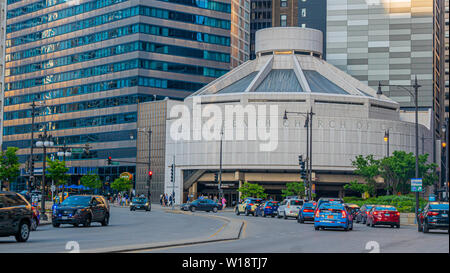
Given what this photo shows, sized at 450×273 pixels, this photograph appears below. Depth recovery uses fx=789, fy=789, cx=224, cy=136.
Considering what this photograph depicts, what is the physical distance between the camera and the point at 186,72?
145 meters

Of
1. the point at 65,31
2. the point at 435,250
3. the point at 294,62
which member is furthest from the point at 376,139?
the point at 435,250

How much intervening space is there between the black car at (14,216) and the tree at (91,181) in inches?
4301

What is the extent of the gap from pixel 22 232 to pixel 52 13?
134804mm

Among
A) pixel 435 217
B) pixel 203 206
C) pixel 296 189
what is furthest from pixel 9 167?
pixel 435 217

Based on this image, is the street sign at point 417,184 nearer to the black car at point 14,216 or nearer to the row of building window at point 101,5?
the black car at point 14,216

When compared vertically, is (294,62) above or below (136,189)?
above

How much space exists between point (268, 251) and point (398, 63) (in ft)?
493

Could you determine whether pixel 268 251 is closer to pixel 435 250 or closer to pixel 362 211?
pixel 435 250

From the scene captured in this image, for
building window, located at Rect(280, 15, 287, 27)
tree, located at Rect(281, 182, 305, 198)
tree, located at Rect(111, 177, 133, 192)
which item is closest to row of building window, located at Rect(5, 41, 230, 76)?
tree, located at Rect(111, 177, 133, 192)

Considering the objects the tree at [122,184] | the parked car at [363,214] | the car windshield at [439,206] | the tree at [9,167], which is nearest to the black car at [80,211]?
the car windshield at [439,206]

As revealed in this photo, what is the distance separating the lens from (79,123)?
15175 cm

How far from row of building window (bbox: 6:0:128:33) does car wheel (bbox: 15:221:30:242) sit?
11718 centimetres

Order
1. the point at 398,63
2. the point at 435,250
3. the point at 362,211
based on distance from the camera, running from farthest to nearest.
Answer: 1. the point at 398,63
2. the point at 362,211
3. the point at 435,250

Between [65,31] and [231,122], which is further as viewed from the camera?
[65,31]
